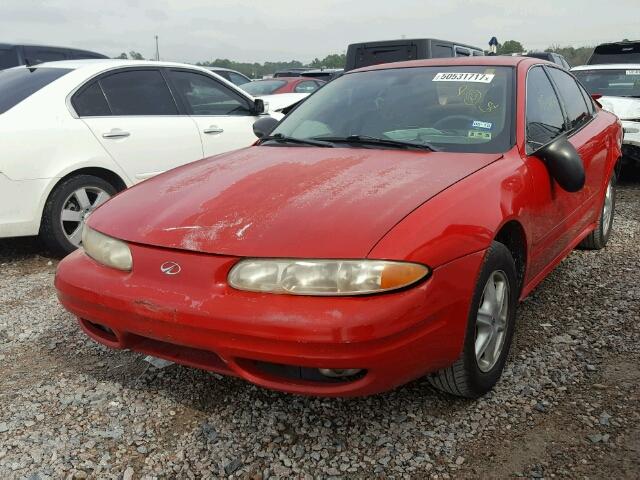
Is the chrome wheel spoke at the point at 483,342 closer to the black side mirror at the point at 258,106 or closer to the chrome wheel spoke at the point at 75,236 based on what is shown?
the chrome wheel spoke at the point at 75,236

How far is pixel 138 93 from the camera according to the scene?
500 cm

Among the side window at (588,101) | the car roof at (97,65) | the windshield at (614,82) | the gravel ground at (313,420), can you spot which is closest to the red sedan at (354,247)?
the gravel ground at (313,420)

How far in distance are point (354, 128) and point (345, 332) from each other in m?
1.59

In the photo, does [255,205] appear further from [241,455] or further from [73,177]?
[73,177]

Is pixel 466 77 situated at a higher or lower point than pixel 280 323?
higher

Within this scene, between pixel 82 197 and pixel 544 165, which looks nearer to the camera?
pixel 544 165

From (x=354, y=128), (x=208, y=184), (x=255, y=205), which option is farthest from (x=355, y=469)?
(x=354, y=128)

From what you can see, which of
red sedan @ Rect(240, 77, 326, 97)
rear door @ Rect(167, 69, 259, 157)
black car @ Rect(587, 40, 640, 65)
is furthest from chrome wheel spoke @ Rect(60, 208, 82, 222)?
black car @ Rect(587, 40, 640, 65)

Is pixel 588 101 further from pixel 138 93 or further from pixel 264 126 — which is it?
pixel 138 93

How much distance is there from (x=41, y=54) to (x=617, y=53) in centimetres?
1057

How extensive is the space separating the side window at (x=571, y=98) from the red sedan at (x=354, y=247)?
57cm

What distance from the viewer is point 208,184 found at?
8.66ft

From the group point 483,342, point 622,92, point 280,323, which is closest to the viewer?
point 280,323

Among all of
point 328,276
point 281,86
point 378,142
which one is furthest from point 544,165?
point 281,86
